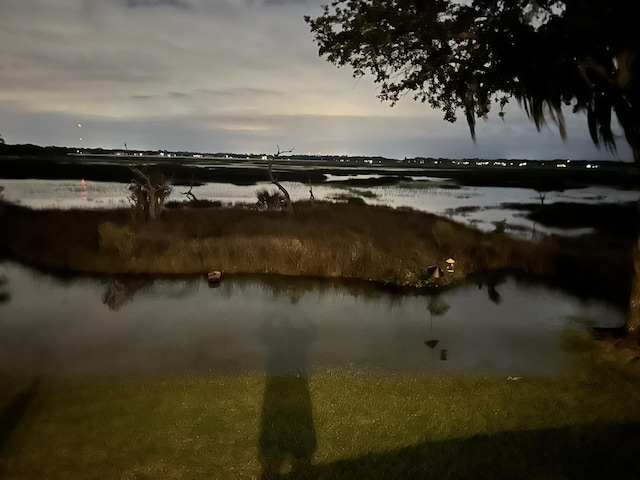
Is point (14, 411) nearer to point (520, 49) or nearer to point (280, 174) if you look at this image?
point (520, 49)

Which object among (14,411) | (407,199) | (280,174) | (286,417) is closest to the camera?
(286,417)

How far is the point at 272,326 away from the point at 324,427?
5.47 meters

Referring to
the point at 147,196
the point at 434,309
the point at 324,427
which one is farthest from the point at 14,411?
the point at 147,196

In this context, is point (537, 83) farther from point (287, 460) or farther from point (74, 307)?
point (74, 307)

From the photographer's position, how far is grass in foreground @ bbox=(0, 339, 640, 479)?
5.14 meters

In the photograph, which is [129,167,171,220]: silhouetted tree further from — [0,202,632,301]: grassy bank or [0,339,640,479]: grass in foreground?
[0,339,640,479]: grass in foreground

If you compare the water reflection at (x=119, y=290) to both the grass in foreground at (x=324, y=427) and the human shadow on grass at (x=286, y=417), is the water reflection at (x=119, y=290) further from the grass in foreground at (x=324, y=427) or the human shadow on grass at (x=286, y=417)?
the human shadow on grass at (x=286, y=417)

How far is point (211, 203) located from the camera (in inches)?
1313

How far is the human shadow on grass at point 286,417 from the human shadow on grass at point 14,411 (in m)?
3.13

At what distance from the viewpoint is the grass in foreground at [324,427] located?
5.14 m

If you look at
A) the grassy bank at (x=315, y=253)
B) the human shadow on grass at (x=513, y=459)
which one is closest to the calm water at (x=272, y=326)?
the grassy bank at (x=315, y=253)

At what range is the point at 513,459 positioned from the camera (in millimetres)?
5199

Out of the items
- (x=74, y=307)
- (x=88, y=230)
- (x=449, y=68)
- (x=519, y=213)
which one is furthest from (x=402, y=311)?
(x=519, y=213)

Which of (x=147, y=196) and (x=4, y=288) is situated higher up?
(x=147, y=196)
